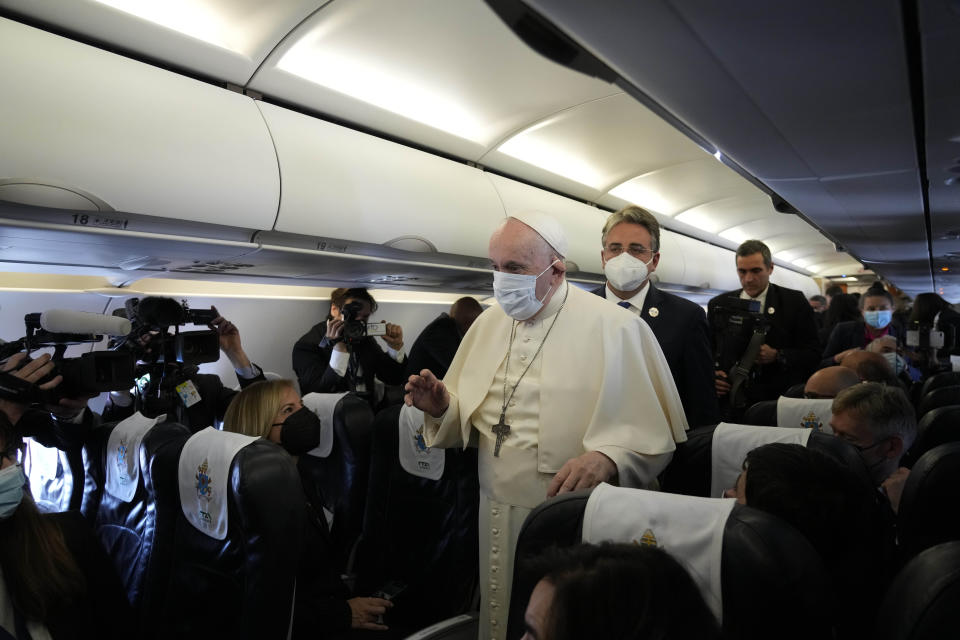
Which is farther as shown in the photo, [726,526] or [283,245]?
[283,245]

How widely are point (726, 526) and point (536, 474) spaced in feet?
2.78

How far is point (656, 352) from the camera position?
76.5 inches

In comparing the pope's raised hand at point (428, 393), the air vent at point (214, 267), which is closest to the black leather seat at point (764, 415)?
the pope's raised hand at point (428, 393)

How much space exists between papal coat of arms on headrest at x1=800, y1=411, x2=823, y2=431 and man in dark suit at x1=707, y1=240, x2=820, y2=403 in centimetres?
88

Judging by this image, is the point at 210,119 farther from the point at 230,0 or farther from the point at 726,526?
the point at 726,526

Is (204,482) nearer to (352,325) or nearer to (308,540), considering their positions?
(308,540)

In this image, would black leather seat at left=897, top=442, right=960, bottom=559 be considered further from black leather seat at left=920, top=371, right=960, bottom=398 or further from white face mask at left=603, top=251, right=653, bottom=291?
black leather seat at left=920, top=371, right=960, bottom=398

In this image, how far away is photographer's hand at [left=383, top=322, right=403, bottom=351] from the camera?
4648 millimetres

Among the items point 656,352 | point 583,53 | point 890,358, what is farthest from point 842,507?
point 890,358

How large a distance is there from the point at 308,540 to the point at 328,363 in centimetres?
253

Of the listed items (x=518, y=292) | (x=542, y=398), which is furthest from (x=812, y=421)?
(x=518, y=292)

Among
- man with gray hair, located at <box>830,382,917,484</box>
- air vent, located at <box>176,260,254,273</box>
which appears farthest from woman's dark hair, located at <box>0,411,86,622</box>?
man with gray hair, located at <box>830,382,917,484</box>

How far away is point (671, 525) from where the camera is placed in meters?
1.18

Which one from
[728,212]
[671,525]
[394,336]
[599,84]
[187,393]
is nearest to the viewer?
[671,525]
